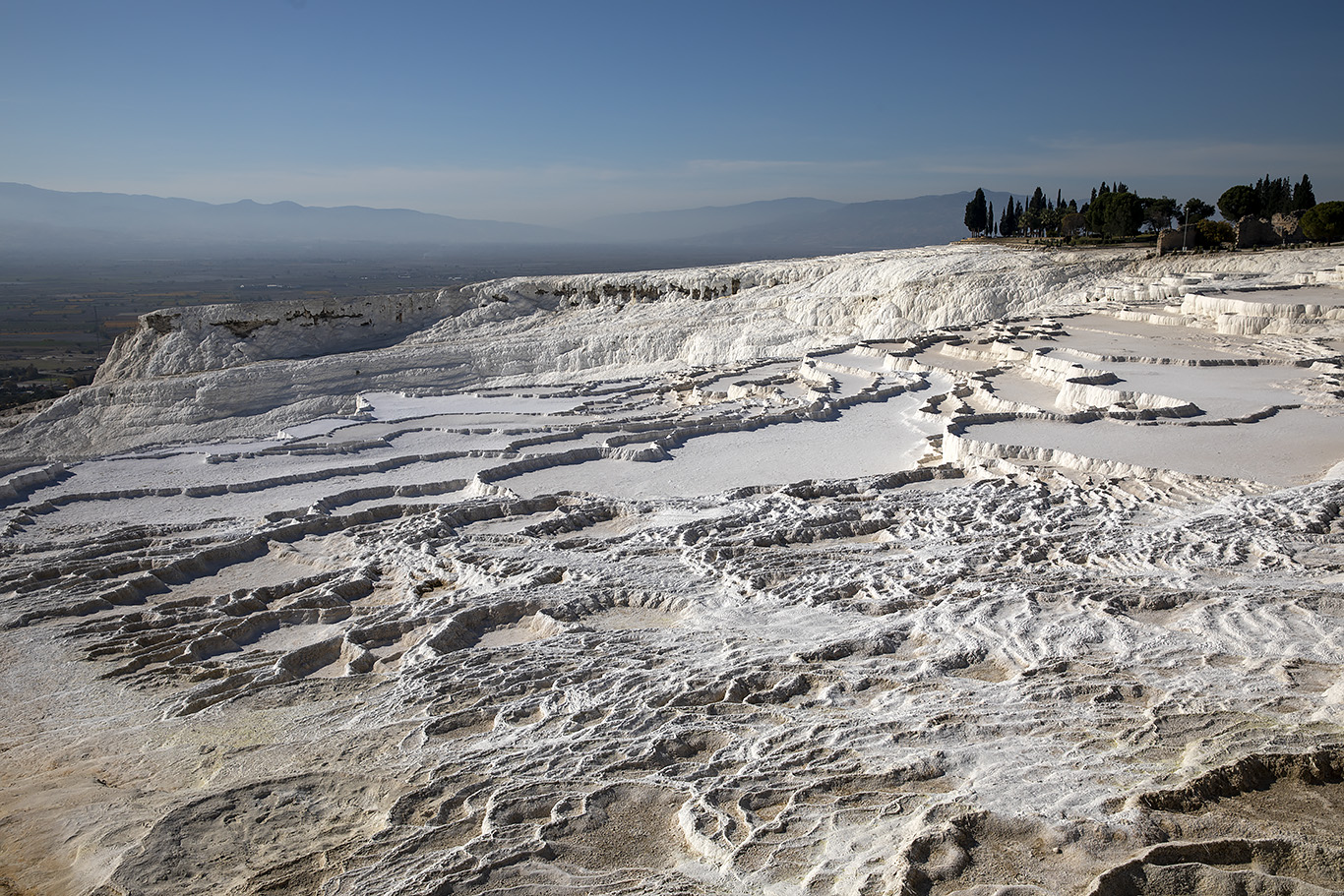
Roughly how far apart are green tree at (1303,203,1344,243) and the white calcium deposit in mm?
16995

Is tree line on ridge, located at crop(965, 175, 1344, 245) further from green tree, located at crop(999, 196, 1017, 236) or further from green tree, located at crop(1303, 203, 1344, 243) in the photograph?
green tree, located at crop(999, 196, 1017, 236)

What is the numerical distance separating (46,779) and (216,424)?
61.1 ft

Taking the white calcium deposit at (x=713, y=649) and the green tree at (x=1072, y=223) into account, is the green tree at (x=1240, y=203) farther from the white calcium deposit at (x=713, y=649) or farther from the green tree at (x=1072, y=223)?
the white calcium deposit at (x=713, y=649)

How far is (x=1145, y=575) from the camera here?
23.6ft

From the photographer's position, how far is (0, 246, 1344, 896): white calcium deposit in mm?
4176

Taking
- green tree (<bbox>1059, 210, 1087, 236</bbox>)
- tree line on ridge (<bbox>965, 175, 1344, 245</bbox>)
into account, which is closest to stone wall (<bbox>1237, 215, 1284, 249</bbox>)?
tree line on ridge (<bbox>965, 175, 1344, 245</bbox>)

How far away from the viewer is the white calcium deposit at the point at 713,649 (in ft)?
13.7

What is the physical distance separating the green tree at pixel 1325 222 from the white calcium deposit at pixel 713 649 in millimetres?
16995

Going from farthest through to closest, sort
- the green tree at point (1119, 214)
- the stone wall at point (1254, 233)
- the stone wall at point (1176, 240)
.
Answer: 1. the green tree at point (1119, 214)
2. the stone wall at point (1254, 233)
3. the stone wall at point (1176, 240)

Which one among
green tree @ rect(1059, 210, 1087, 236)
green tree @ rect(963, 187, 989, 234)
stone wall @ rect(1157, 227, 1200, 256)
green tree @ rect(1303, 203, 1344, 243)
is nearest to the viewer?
green tree @ rect(1303, 203, 1344, 243)

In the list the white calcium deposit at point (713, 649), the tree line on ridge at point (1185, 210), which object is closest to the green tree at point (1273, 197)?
the tree line on ridge at point (1185, 210)

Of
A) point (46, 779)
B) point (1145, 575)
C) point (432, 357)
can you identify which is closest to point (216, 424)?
point (432, 357)

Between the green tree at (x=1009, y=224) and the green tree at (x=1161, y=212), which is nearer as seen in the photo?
the green tree at (x=1161, y=212)

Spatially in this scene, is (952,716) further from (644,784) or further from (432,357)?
(432,357)
